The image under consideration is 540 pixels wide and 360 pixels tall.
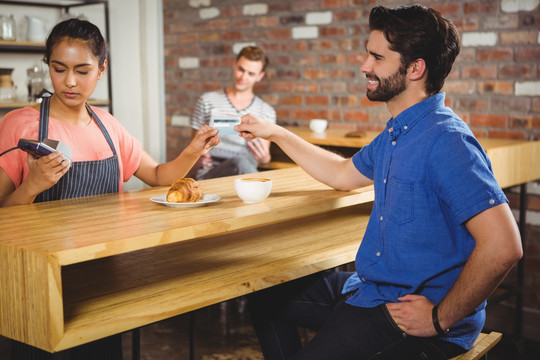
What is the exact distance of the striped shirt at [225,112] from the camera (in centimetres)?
393

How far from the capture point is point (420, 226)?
164cm

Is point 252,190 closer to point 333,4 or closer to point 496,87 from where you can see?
point 496,87

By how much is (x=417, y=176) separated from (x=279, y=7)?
299cm

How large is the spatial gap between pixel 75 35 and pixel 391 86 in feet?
3.48

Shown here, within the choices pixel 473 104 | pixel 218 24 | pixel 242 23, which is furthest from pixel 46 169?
pixel 218 24

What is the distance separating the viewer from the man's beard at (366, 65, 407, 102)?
178 cm

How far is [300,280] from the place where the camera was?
2027 mm

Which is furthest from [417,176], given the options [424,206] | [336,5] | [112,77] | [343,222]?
[112,77]

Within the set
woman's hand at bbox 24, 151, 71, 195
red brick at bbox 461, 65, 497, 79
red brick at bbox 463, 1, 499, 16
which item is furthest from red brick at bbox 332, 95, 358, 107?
woman's hand at bbox 24, 151, 71, 195

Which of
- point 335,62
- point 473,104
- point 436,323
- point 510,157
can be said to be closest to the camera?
point 436,323

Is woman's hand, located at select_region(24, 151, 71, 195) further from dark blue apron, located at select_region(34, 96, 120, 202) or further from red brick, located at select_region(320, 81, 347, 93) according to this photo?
A: red brick, located at select_region(320, 81, 347, 93)

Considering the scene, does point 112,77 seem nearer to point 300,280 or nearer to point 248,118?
point 248,118

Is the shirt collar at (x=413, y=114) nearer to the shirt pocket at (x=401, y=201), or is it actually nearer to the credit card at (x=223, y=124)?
the shirt pocket at (x=401, y=201)

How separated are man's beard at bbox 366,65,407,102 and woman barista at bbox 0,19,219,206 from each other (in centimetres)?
62
